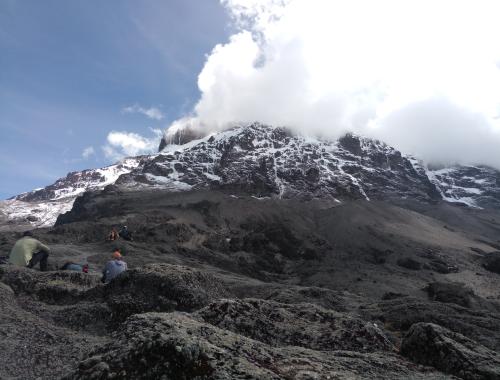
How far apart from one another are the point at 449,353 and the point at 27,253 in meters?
A: 17.1

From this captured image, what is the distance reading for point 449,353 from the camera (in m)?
8.57

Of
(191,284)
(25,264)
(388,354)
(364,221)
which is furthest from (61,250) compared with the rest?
(364,221)

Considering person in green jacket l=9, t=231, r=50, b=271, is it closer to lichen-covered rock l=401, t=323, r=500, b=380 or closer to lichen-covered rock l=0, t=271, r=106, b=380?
lichen-covered rock l=0, t=271, r=106, b=380

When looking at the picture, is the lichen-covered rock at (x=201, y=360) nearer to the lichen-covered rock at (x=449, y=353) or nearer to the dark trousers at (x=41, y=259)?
the lichen-covered rock at (x=449, y=353)

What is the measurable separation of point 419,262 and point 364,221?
42.9 m

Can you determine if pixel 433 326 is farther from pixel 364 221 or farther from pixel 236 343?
pixel 364 221

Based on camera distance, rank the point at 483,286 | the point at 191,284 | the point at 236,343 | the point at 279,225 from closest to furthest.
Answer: the point at 236,343 → the point at 191,284 → the point at 483,286 → the point at 279,225

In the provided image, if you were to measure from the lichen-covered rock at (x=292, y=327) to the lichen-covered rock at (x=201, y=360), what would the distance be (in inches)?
56.1

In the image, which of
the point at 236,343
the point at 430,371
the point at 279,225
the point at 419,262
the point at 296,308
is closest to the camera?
the point at 236,343

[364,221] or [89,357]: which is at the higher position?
[364,221]

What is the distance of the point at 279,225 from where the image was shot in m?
155

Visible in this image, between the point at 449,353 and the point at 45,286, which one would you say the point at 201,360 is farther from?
the point at 45,286

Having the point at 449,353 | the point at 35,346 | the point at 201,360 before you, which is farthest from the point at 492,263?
the point at 201,360

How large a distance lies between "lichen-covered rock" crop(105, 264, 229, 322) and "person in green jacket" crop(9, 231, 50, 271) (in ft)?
24.8
